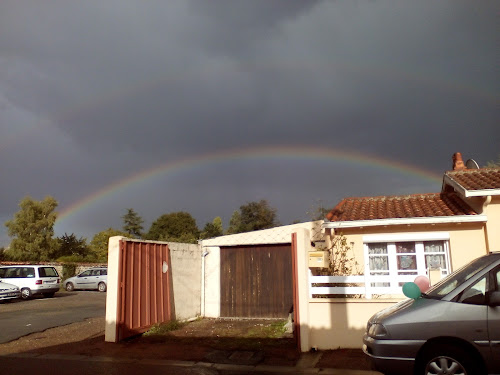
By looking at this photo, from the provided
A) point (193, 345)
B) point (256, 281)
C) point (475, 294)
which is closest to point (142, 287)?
point (193, 345)

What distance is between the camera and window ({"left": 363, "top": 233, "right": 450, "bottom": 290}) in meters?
10.6

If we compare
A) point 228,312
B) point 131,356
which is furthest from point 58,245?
point 131,356

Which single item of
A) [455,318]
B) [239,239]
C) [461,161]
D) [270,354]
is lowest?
[270,354]

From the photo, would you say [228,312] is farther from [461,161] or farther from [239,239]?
[461,161]

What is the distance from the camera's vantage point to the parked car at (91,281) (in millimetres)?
25109

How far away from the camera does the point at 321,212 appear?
47.1 feet

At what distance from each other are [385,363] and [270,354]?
3213mm

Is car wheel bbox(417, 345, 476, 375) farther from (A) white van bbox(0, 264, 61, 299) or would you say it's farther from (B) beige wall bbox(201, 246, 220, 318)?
(A) white van bbox(0, 264, 61, 299)

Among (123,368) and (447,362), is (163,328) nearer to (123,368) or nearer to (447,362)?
(123,368)

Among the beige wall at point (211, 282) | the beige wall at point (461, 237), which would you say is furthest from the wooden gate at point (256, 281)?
the beige wall at point (461, 237)

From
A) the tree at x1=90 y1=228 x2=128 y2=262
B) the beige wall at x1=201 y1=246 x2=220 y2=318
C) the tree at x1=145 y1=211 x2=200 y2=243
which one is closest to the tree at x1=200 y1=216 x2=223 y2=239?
the tree at x1=145 y1=211 x2=200 y2=243

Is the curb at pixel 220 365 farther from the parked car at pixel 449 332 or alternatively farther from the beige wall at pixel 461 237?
the beige wall at pixel 461 237

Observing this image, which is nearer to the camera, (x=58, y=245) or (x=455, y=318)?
(x=455, y=318)

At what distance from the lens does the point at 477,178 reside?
1121 cm
